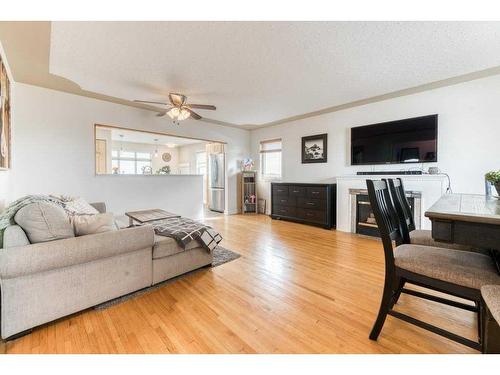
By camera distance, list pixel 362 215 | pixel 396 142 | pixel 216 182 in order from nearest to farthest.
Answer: pixel 396 142 < pixel 362 215 < pixel 216 182

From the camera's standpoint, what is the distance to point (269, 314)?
1.61 m

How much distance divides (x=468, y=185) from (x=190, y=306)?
3.95m

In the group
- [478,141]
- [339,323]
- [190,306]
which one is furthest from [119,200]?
[478,141]

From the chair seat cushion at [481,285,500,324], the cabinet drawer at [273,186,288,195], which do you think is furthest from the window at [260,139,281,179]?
the chair seat cushion at [481,285,500,324]

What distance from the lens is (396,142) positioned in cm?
367

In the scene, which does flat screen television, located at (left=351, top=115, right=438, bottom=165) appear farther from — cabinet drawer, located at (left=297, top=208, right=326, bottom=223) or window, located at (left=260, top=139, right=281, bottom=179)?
window, located at (left=260, top=139, right=281, bottom=179)

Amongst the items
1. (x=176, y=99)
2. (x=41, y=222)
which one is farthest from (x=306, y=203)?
(x=41, y=222)

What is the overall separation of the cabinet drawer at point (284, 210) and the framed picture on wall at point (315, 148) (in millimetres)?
1141

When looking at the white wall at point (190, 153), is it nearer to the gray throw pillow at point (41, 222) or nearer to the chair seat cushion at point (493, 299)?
the gray throw pillow at point (41, 222)

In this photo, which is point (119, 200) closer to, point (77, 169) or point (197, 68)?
point (77, 169)

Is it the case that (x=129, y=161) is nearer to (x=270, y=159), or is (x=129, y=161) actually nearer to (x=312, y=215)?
(x=270, y=159)

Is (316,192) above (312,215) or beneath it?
above

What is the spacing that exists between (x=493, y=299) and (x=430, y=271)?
1.12 ft

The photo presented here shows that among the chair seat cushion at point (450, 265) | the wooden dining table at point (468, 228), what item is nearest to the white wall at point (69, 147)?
the chair seat cushion at point (450, 265)
